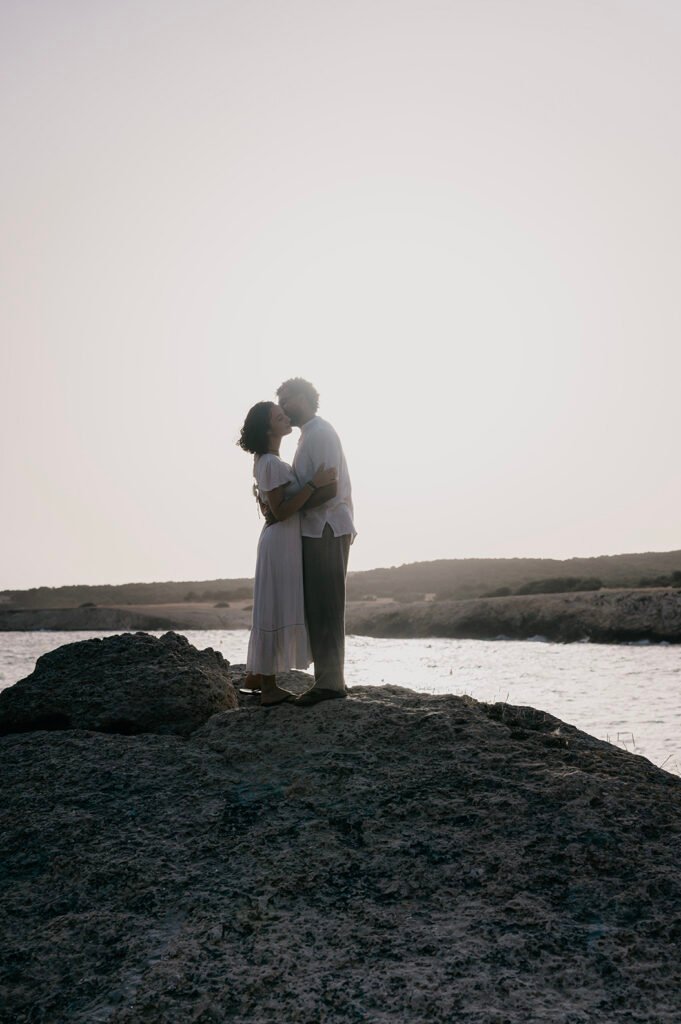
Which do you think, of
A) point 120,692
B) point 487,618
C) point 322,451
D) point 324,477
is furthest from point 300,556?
point 487,618

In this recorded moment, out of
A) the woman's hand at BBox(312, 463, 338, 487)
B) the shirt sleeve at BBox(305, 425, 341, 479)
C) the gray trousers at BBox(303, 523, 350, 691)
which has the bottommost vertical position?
the gray trousers at BBox(303, 523, 350, 691)

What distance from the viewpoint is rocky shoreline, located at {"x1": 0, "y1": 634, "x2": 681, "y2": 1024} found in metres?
3.03

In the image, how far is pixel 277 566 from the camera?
668cm

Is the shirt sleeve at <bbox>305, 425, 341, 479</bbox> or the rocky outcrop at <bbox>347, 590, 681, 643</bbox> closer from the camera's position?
the shirt sleeve at <bbox>305, 425, 341, 479</bbox>

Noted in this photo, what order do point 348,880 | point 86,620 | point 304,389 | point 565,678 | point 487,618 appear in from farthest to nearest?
point 86,620
point 487,618
point 565,678
point 304,389
point 348,880

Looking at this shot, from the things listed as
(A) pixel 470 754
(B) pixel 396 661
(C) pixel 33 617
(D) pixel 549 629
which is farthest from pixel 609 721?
(C) pixel 33 617

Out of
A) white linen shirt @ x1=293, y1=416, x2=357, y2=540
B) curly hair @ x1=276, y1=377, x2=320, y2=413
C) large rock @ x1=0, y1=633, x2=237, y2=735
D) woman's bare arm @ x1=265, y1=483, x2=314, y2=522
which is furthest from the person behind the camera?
curly hair @ x1=276, y1=377, x2=320, y2=413

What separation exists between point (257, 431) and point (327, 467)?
24.6 inches

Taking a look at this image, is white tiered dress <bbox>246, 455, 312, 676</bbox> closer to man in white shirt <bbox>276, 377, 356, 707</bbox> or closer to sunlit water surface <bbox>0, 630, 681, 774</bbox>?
man in white shirt <bbox>276, 377, 356, 707</bbox>

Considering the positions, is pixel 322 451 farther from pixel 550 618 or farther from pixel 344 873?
pixel 550 618

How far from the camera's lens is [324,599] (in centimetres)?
662

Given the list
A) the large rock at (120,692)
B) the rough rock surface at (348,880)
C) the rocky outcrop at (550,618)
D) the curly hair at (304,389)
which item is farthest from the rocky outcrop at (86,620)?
the rough rock surface at (348,880)

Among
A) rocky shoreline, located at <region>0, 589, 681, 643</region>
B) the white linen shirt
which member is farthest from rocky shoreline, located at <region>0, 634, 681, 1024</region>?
rocky shoreline, located at <region>0, 589, 681, 643</region>

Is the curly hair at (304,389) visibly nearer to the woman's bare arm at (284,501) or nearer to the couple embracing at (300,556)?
the couple embracing at (300,556)
